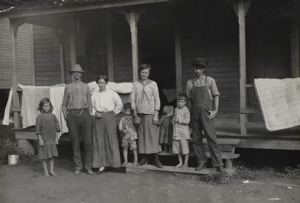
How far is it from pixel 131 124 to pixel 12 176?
8.99 feet

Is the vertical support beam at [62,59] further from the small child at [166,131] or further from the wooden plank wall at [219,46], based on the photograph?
the small child at [166,131]

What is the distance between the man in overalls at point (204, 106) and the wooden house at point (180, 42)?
90 centimetres

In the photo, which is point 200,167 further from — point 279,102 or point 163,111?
point 279,102

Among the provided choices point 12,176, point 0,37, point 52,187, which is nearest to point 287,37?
A: point 52,187

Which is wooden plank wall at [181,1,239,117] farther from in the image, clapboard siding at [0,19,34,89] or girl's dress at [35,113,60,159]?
clapboard siding at [0,19,34,89]

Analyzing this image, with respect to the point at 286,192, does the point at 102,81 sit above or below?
above

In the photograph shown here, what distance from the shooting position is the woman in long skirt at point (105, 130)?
7328mm

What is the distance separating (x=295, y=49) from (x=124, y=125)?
4815 mm

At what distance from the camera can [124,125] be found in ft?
24.6

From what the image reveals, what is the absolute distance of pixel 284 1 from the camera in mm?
9328

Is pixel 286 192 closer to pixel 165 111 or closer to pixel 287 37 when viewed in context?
pixel 165 111

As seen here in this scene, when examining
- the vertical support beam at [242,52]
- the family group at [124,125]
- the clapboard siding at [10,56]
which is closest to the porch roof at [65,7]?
the vertical support beam at [242,52]

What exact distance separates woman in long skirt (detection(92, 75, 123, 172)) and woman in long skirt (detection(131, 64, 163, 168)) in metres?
0.45

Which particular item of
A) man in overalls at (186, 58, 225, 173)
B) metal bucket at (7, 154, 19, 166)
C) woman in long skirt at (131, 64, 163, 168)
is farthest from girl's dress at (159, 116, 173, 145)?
metal bucket at (7, 154, 19, 166)
